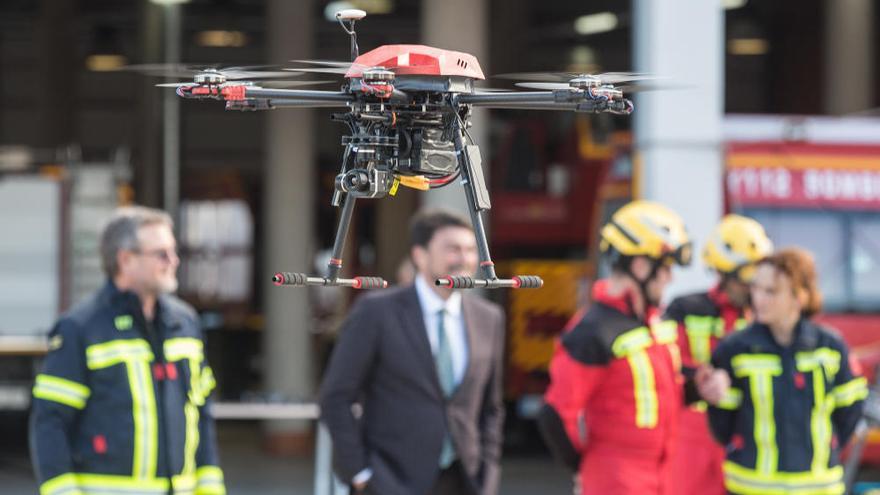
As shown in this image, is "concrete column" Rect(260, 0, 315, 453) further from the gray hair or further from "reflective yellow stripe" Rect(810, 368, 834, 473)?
the gray hair

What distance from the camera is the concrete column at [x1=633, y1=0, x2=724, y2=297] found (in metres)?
8.98

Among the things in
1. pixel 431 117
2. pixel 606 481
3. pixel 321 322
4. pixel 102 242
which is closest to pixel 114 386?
pixel 102 242

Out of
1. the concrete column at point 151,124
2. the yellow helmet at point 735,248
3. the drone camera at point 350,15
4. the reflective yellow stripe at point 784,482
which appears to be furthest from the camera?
the concrete column at point 151,124

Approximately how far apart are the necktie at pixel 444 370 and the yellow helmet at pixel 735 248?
147 cm

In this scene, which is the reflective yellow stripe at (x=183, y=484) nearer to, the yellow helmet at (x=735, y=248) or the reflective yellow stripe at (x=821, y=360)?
the reflective yellow stripe at (x=821, y=360)

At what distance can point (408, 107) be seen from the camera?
6.46 ft

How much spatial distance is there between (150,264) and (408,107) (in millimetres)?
3127

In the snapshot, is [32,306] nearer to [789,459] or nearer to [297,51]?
[297,51]

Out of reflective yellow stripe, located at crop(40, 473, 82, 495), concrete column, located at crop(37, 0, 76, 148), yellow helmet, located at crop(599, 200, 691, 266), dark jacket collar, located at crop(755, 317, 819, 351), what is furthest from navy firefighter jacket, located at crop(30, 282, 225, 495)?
concrete column, located at crop(37, 0, 76, 148)

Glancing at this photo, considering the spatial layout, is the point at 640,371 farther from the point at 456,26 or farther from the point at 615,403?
the point at 456,26

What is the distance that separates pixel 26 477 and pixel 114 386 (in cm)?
927

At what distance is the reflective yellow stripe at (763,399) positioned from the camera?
18.7 ft

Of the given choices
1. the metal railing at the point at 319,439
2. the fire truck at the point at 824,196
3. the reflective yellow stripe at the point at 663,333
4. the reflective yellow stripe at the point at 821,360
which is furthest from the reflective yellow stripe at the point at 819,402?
the fire truck at the point at 824,196

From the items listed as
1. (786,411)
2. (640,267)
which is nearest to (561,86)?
(640,267)
